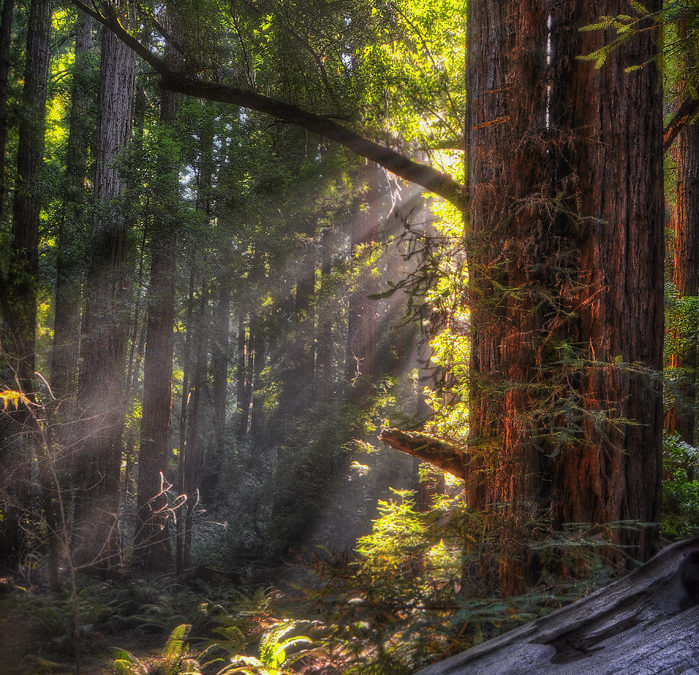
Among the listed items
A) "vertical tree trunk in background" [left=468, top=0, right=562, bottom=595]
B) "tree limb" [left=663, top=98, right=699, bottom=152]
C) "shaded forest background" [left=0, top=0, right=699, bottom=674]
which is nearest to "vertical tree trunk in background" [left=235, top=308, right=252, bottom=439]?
"shaded forest background" [left=0, top=0, right=699, bottom=674]

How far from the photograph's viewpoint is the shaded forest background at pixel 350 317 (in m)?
3.19

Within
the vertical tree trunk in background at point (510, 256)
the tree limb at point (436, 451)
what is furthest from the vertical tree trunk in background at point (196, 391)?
the vertical tree trunk in background at point (510, 256)

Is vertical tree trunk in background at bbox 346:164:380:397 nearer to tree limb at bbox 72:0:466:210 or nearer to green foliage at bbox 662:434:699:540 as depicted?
green foliage at bbox 662:434:699:540

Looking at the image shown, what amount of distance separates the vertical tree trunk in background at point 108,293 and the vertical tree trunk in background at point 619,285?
10032 mm

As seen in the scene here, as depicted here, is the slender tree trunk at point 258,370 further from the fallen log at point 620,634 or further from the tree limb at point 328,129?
the fallen log at point 620,634

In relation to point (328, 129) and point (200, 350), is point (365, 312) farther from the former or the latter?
point (328, 129)

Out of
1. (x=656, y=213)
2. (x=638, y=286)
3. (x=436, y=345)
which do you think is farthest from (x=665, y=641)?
(x=436, y=345)

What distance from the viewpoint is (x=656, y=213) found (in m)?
3.42

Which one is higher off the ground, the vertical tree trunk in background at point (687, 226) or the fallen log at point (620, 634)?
the vertical tree trunk in background at point (687, 226)

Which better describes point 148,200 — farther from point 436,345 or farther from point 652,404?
point 652,404

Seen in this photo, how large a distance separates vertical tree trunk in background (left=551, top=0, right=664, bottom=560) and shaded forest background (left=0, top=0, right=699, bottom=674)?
2 centimetres

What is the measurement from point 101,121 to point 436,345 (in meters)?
9.96

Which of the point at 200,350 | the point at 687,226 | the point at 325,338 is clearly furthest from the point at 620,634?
the point at 325,338

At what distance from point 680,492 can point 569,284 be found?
457 centimetres
